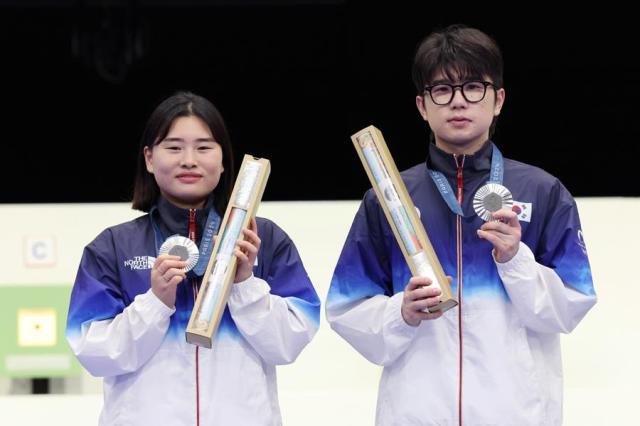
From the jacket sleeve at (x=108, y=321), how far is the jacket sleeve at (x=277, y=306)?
0.16 meters

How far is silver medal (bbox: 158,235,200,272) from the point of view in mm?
2240

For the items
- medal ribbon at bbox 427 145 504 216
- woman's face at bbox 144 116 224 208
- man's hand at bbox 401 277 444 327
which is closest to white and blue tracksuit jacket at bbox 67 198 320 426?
woman's face at bbox 144 116 224 208

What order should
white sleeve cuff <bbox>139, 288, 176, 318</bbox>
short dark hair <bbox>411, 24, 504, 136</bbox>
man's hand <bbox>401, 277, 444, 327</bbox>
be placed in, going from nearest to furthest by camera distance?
man's hand <bbox>401, 277, 444, 327</bbox>, white sleeve cuff <bbox>139, 288, 176, 318</bbox>, short dark hair <bbox>411, 24, 504, 136</bbox>

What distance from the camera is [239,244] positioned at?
2.21 metres

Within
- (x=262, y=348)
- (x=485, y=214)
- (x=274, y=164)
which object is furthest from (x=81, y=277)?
(x=274, y=164)

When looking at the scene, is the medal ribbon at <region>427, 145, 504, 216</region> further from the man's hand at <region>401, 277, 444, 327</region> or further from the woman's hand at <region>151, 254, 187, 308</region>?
the woman's hand at <region>151, 254, 187, 308</region>

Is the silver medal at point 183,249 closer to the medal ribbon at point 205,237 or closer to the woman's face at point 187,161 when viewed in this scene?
the medal ribbon at point 205,237

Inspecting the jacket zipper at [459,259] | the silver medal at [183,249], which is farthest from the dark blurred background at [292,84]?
the silver medal at [183,249]

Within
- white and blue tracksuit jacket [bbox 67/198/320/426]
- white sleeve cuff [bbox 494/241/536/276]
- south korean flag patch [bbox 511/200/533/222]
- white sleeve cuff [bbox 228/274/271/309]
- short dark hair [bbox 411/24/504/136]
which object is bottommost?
white and blue tracksuit jacket [bbox 67/198/320/426]

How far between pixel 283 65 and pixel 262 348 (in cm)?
186

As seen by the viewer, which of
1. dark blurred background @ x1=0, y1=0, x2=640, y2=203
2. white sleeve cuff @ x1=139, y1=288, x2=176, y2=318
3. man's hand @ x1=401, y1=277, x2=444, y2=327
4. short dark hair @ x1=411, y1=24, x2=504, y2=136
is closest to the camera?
man's hand @ x1=401, y1=277, x2=444, y2=327

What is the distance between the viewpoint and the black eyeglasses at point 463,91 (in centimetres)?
232

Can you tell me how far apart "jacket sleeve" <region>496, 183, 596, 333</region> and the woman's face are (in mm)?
666

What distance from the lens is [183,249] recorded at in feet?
7.38
